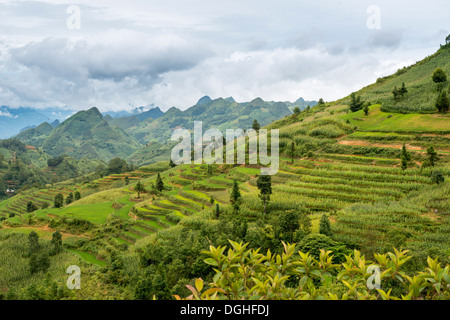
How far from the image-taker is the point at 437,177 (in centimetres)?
2236

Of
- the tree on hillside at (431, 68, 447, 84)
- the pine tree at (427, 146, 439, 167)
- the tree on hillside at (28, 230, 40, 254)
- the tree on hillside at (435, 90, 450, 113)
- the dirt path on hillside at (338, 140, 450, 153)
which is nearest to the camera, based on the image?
the pine tree at (427, 146, 439, 167)

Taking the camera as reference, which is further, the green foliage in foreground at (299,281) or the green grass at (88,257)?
the green grass at (88,257)

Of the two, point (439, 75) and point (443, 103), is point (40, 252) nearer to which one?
point (443, 103)

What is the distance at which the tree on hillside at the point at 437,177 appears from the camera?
22.3 metres

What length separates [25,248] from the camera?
30000mm

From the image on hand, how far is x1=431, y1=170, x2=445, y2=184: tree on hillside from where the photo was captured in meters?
22.3

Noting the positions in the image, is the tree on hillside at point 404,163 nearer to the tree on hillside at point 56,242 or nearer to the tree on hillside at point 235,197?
the tree on hillside at point 235,197

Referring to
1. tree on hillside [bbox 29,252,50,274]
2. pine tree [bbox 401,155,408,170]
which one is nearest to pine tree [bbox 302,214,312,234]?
pine tree [bbox 401,155,408,170]

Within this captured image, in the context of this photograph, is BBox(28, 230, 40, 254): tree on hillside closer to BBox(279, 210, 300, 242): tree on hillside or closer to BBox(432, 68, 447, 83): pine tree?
BBox(279, 210, 300, 242): tree on hillside

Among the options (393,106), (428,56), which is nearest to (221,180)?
(393,106)

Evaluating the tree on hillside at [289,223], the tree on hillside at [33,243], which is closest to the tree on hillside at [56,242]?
the tree on hillside at [33,243]

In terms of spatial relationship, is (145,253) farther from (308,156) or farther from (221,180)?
(308,156)

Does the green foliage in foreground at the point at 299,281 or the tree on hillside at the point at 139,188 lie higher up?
the green foliage in foreground at the point at 299,281

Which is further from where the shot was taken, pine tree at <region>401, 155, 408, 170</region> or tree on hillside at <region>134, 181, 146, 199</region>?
tree on hillside at <region>134, 181, 146, 199</region>
